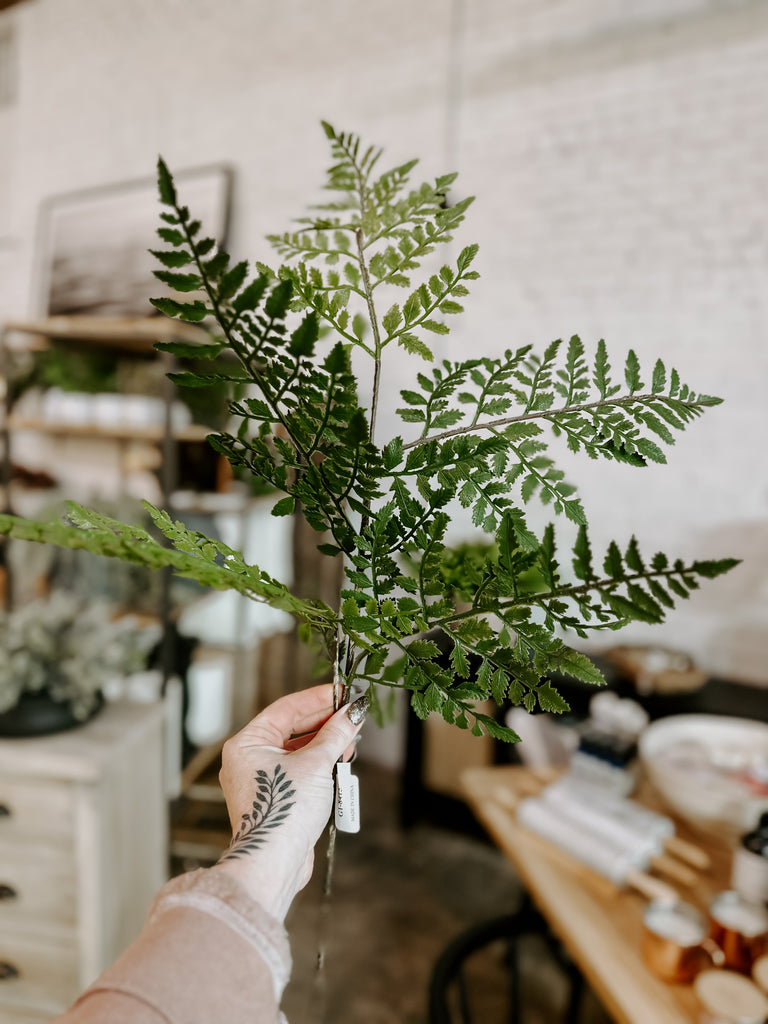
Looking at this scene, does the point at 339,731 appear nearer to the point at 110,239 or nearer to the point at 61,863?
the point at 61,863

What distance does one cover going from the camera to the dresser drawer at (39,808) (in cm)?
148

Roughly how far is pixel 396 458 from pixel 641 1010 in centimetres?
103

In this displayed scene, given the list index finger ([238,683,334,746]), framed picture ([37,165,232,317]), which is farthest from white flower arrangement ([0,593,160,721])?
framed picture ([37,165,232,317])

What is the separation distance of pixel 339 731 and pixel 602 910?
966 millimetres

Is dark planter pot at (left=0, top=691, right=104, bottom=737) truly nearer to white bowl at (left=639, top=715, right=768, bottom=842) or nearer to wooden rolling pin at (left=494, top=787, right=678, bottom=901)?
wooden rolling pin at (left=494, top=787, right=678, bottom=901)

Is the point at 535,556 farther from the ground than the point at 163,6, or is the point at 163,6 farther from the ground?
the point at 163,6

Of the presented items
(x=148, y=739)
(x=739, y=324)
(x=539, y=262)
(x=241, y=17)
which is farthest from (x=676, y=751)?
(x=241, y=17)

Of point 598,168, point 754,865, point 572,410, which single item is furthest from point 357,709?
point 598,168

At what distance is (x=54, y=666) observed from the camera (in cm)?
157

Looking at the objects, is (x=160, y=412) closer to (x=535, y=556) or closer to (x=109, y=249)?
(x=109, y=249)

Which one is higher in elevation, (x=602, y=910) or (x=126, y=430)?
(x=126, y=430)

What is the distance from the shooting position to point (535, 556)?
46 cm

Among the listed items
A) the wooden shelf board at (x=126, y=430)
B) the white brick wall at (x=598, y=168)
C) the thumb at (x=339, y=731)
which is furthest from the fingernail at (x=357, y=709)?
the wooden shelf board at (x=126, y=430)

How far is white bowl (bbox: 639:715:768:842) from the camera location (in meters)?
1.27
